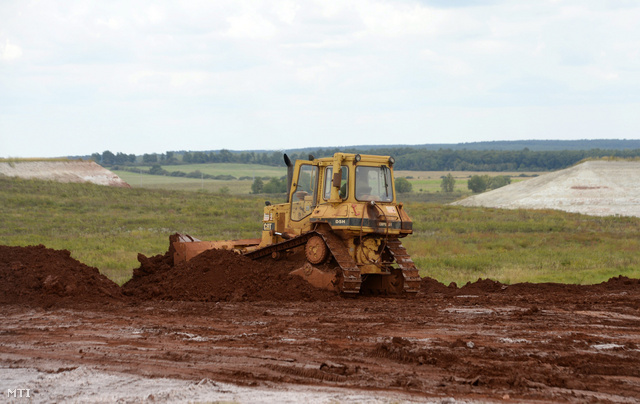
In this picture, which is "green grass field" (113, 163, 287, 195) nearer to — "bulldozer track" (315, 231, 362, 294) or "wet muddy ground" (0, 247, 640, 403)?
"bulldozer track" (315, 231, 362, 294)

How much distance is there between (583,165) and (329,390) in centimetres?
6730

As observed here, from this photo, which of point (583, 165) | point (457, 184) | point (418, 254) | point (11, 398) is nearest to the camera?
point (11, 398)

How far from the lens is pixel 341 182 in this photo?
1395cm

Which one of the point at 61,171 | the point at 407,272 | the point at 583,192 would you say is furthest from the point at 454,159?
the point at 407,272

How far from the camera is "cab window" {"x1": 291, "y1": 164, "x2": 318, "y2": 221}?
49.2 feet

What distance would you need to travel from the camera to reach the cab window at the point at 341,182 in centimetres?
1401

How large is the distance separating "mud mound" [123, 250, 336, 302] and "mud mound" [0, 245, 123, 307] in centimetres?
91

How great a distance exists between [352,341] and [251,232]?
23671 millimetres

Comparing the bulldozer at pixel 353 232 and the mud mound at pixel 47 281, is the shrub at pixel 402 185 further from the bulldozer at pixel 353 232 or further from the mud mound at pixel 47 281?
the mud mound at pixel 47 281

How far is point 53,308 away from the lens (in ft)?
39.7

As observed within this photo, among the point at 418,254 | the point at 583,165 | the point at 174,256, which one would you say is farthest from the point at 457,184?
the point at 174,256

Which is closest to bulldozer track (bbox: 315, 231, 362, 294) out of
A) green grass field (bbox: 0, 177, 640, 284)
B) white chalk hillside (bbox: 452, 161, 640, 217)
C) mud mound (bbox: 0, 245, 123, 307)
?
mud mound (bbox: 0, 245, 123, 307)

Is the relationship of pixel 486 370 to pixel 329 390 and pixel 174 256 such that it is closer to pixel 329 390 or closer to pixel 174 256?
pixel 329 390

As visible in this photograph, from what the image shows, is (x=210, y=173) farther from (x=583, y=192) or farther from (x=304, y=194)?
(x=304, y=194)
